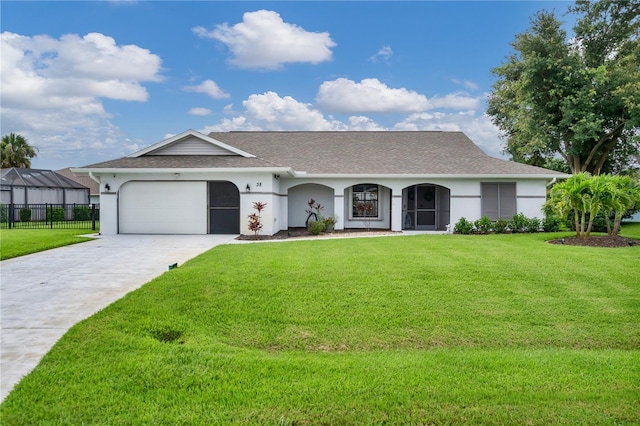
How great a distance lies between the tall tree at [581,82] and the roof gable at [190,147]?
53.2 ft

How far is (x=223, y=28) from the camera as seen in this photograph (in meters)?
15.8

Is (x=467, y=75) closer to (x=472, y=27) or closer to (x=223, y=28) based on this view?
(x=472, y=27)

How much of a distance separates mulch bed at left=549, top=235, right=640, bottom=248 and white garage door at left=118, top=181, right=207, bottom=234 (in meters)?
12.1

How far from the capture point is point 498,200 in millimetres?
18016

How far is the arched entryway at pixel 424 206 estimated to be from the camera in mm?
19469

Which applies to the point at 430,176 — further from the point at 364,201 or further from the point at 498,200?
the point at 364,201

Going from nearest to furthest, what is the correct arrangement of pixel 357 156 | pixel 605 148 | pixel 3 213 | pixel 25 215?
pixel 357 156, pixel 3 213, pixel 605 148, pixel 25 215

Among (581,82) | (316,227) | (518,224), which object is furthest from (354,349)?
(581,82)

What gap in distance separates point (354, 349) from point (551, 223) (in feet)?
50.1

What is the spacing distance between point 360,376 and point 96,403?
2.18 m

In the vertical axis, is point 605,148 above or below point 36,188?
above

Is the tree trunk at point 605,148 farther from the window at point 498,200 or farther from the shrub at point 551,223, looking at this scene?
the window at point 498,200

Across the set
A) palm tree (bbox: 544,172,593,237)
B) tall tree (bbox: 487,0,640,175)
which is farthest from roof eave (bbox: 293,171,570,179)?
tall tree (bbox: 487,0,640,175)

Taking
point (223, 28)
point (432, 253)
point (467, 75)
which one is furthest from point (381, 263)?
point (467, 75)
